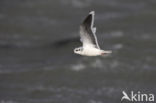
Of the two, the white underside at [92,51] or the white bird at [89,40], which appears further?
the white underside at [92,51]

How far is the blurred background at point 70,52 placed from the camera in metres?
35.0

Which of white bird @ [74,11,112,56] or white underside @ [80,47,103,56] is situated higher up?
white bird @ [74,11,112,56]

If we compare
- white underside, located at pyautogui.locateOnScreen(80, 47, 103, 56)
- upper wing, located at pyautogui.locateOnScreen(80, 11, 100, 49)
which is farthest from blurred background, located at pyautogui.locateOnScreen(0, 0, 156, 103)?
upper wing, located at pyautogui.locateOnScreen(80, 11, 100, 49)

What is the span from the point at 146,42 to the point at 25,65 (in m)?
6.24

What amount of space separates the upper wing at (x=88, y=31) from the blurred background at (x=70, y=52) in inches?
340

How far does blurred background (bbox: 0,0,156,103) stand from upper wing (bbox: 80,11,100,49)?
8.64 metres

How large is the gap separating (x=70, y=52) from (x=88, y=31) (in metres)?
15.4

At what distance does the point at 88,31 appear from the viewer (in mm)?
24344

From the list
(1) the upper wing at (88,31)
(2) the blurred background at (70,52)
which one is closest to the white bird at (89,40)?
(1) the upper wing at (88,31)

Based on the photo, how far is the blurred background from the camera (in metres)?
35.0

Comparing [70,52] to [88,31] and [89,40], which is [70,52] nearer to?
[89,40]

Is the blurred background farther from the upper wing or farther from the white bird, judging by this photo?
the upper wing

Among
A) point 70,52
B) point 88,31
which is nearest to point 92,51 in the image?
point 88,31

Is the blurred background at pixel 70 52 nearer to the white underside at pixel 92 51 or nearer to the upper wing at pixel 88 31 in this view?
the white underside at pixel 92 51
